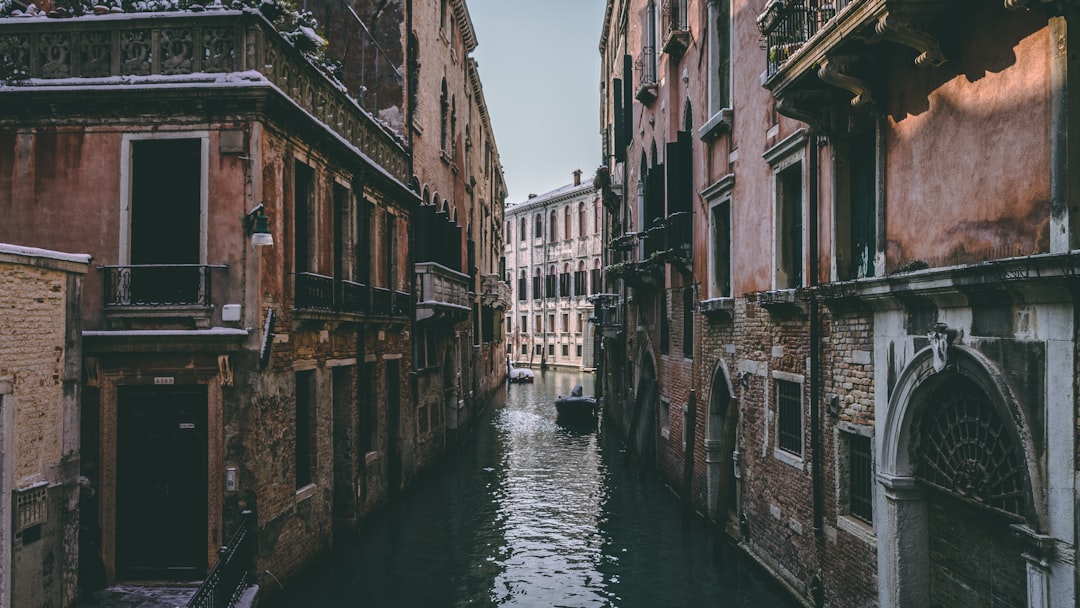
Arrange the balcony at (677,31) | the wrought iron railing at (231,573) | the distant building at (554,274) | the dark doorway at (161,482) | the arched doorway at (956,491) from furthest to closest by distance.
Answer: the distant building at (554,274) → the balcony at (677,31) → the dark doorway at (161,482) → the wrought iron railing at (231,573) → the arched doorway at (956,491)

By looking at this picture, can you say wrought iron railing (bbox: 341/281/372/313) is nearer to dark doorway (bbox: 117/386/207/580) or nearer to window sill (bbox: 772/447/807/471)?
dark doorway (bbox: 117/386/207/580)

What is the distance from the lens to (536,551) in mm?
12219

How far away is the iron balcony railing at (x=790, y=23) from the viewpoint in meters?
8.02

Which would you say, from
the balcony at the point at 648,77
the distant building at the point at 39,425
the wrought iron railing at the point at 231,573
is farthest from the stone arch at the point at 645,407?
the distant building at the point at 39,425

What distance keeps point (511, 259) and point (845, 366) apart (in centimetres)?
5154

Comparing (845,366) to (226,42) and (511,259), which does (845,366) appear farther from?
(511,259)

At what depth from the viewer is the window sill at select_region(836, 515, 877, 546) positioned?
7.37m

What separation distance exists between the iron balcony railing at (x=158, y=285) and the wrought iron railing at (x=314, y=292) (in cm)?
137

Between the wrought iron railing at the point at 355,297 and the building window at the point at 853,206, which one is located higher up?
the building window at the point at 853,206

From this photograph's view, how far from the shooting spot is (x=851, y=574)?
7.74 m

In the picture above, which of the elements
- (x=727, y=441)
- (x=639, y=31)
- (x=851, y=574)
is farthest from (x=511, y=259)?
(x=851, y=574)

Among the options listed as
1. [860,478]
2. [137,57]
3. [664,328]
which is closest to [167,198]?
[137,57]

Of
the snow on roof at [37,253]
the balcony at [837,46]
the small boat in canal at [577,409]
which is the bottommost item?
the small boat in canal at [577,409]

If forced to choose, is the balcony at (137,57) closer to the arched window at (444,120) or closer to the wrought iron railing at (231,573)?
the wrought iron railing at (231,573)
